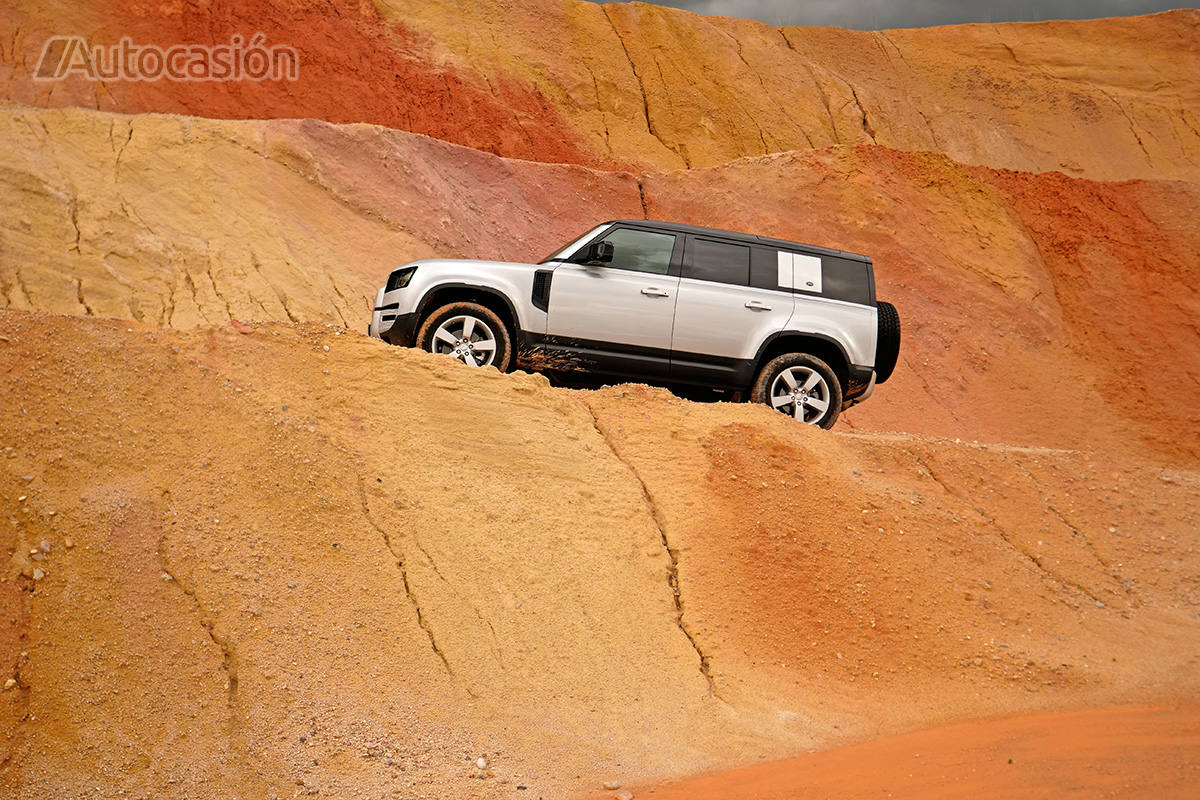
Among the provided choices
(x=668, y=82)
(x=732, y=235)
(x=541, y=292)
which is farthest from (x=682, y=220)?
(x=541, y=292)

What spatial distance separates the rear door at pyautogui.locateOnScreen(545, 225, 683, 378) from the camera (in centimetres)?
993

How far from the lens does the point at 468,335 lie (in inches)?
388

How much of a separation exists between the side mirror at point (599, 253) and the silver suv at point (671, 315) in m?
0.01

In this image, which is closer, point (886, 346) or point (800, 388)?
point (800, 388)

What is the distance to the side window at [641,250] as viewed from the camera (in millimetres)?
10227

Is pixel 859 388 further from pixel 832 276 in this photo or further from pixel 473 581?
pixel 473 581

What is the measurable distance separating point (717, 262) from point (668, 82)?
671 inches

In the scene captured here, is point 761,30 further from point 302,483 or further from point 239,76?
point 302,483

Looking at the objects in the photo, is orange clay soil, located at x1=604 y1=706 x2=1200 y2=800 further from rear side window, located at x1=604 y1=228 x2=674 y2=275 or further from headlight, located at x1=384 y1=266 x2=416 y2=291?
headlight, located at x1=384 y1=266 x2=416 y2=291

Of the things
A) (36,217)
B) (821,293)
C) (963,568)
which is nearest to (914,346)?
(821,293)

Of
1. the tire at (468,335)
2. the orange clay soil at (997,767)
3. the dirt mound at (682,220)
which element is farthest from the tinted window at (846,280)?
the dirt mound at (682,220)

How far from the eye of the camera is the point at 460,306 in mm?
9820

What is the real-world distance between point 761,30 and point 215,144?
16861 mm

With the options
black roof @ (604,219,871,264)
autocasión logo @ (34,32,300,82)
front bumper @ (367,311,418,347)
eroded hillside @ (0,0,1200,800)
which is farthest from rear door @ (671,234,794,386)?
autocasión logo @ (34,32,300,82)
